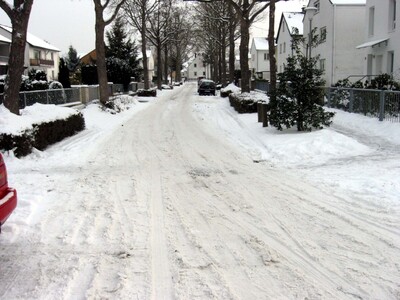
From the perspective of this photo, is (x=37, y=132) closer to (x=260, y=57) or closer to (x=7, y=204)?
(x=7, y=204)

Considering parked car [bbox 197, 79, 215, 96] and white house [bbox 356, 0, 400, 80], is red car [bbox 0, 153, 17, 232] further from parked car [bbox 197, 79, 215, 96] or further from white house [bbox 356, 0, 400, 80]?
parked car [bbox 197, 79, 215, 96]

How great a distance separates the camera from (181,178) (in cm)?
807

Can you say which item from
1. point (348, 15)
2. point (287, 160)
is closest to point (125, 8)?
point (348, 15)

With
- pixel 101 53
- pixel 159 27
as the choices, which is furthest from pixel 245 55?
pixel 159 27

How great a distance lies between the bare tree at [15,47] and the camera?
11.6 meters

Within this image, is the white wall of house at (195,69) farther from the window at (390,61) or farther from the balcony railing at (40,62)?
the window at (390,61)

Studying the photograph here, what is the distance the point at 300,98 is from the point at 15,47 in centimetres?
775

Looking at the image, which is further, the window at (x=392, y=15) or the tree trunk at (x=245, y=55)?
the tree trunk at (x=245, y=55)

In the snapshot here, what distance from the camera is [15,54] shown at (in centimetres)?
1158

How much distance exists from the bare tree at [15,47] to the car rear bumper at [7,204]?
24.4 feet

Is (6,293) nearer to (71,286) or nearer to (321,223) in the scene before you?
(71,286)

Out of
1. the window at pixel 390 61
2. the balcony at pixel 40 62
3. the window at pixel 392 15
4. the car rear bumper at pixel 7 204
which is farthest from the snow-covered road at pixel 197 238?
the balcony at pixel 40 62

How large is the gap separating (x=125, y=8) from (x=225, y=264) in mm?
39694

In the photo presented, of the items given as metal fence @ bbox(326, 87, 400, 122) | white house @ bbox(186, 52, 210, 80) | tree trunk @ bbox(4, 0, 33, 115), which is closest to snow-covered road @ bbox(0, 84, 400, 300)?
tree trunk @ bbox(4, 0, 33, 115)
